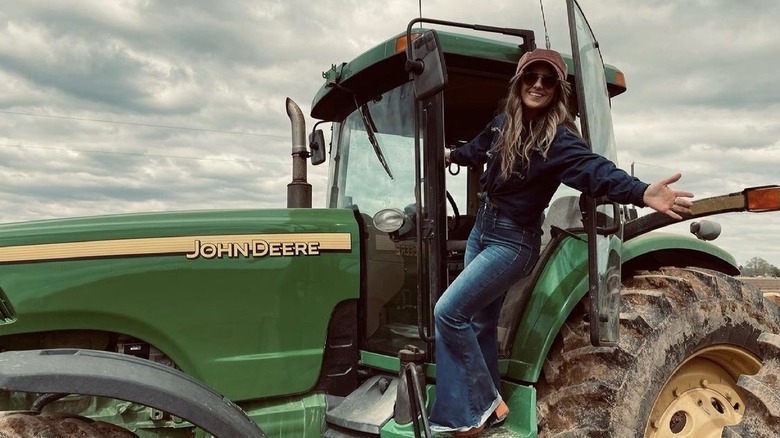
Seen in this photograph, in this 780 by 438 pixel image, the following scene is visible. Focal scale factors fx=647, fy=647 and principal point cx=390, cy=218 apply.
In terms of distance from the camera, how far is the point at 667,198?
226 centimetres

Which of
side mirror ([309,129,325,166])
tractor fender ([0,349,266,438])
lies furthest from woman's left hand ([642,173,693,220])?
side mirror ([309,129,325,166])

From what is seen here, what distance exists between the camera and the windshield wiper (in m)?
3.29

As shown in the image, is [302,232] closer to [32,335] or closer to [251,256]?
[251,256]

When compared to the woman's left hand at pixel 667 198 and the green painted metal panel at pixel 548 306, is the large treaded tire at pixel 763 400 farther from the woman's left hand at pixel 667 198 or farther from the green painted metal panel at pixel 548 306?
the woman's left hand at pixel 667 198

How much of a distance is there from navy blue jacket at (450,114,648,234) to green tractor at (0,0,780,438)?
225 mm

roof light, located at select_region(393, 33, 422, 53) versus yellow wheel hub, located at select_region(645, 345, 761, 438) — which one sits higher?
roof light, located at select_region(393, 33, 422, 53)

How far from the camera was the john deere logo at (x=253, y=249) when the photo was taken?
9.63 ft

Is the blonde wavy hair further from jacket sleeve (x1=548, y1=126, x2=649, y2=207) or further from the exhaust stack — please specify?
the exhaust stack

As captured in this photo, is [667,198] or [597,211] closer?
[667,198]

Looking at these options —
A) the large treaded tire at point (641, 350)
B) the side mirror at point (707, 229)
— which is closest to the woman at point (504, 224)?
the large treaded tire at point (641, 350)

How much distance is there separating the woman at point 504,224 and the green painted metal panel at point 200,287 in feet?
2.10

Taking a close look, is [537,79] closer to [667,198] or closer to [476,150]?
[476,150]

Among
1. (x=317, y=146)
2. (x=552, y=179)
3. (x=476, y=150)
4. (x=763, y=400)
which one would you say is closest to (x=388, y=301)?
(x=476, y=150)

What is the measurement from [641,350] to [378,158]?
1.56 metres
